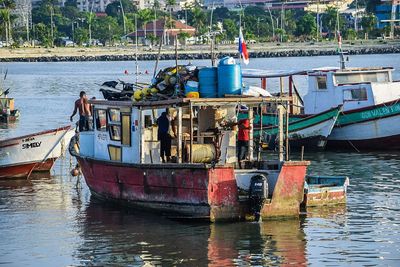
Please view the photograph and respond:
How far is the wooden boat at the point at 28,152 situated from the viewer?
34.5 m

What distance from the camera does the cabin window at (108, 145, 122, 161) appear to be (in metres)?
28.6

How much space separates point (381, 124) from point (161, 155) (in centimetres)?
1701

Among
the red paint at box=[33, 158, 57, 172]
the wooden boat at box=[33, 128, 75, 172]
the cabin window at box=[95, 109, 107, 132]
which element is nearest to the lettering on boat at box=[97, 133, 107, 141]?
the cabin window at box=[95, 109, 107, 132]

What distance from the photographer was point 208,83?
26.9 meters

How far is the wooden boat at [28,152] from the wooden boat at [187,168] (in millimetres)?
4886

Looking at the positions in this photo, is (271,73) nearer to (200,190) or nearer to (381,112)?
(381,112)

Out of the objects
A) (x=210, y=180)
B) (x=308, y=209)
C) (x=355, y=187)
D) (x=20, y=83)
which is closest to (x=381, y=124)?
(x=355, y=187)

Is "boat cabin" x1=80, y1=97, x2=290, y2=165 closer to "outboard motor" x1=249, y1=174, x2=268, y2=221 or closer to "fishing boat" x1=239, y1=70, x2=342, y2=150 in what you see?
"outboard motor" x1=249, y1=174, x2=268, y2=221

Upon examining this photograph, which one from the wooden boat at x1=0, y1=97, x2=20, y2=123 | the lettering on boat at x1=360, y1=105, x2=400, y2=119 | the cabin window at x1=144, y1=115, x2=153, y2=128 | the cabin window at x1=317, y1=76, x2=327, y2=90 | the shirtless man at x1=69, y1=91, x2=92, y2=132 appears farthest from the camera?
the wooden boat at x1=0, y1=97, x2=20, y2=123

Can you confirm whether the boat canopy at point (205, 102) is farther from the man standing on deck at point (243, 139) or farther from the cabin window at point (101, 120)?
the cabin window at point (101, 120)

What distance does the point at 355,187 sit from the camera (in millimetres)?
33438

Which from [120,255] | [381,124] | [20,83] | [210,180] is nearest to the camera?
[120,255]

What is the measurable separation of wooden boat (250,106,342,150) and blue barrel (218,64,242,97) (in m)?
15.4

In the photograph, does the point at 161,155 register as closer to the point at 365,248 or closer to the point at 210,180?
the point at 210,180
